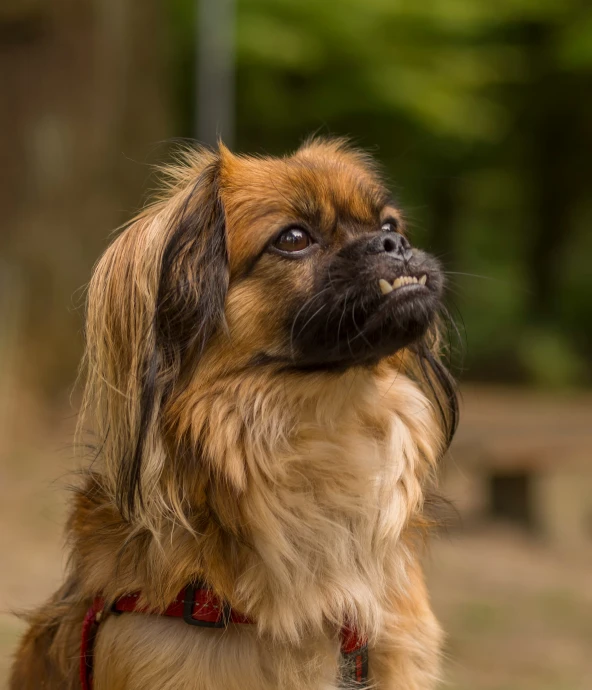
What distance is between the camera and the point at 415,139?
15.7 meters

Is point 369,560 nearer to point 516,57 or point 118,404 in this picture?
point 118,404

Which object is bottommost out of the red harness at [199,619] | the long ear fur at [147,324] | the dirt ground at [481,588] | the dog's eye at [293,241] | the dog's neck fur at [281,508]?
the dirt ground at [481,588]

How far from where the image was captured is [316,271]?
3.02 meters

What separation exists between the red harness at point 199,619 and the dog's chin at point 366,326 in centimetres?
73

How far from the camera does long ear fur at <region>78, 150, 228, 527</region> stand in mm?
2842

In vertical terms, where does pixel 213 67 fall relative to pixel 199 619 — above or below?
above

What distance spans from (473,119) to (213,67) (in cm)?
522

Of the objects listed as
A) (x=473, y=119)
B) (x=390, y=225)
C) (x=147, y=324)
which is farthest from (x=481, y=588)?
(x=473, y=119)

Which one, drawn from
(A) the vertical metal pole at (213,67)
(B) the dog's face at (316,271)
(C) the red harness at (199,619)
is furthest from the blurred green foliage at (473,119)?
(C) the red harness at (199,619)

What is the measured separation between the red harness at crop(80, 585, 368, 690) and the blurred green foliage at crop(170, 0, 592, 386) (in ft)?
28.7

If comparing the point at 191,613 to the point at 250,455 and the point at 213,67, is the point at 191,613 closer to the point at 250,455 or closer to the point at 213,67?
the point at 250,455

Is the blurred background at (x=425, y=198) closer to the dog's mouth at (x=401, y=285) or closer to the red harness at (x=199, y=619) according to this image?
the dog's mouth at (x=401, y=285)

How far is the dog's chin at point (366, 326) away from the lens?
2869 mm

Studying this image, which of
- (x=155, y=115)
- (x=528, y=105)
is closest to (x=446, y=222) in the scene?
(x=528, y=105)
